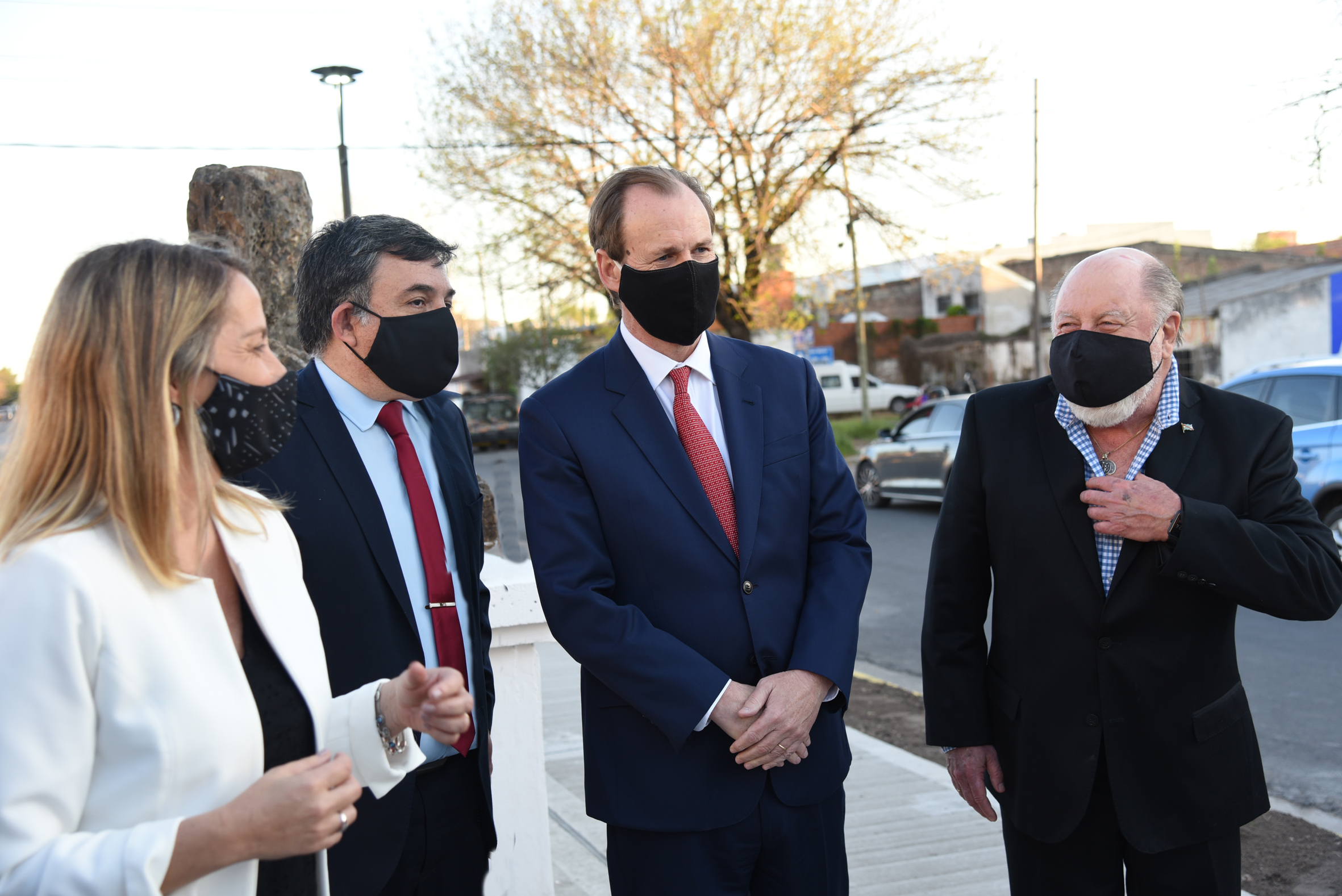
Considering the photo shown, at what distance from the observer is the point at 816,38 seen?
659 inches

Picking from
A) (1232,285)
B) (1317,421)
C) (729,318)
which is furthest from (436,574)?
(1232,285)

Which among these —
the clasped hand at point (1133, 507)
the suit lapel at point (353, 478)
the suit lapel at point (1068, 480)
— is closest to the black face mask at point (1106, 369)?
the suit lapel at point (1068, 480)

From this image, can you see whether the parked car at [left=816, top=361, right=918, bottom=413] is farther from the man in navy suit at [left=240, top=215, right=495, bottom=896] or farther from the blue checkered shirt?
the man in navy suit at [left=240, top=215, right=495, bottom=896]

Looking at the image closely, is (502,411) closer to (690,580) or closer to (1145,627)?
(690,580)

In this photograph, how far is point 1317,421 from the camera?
8.67 metres

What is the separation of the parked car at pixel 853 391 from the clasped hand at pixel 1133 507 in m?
34.0

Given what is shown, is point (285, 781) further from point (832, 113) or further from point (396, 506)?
point (832, 113)

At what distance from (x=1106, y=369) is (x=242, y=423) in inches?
76.7

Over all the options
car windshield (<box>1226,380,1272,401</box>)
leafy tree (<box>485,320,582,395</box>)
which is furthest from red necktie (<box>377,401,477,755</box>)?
leafy tree (<box>485,320,582,395</box>)

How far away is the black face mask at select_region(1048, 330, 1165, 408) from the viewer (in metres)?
2.42

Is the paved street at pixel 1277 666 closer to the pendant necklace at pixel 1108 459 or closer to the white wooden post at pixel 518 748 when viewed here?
the white wooden post at pixel 518 748

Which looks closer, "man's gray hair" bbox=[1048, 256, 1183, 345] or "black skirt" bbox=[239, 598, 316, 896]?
"black skirt" bbox=[239, 598, 316, 896]

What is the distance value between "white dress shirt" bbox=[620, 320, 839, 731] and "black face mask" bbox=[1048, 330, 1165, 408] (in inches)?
32.9

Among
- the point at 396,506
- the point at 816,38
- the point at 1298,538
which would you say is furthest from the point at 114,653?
the point at 816,38
